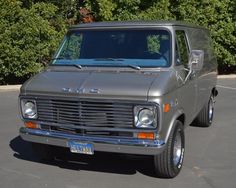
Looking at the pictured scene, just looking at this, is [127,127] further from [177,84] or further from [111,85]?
[177,84]

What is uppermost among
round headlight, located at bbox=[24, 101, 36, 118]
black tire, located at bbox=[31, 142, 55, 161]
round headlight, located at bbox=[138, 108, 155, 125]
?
round headlight, located at bbox=[138, 108, 155, 125]

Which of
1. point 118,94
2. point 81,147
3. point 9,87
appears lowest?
point 9,87

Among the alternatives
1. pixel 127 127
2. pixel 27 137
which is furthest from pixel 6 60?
pixel 127 127

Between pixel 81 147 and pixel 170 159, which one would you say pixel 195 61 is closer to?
pixel 170 159

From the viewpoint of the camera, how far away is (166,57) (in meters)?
6.26

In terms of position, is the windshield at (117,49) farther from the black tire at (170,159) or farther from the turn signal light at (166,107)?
the black tire at (170,159)

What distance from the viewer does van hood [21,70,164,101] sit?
5.46 metres

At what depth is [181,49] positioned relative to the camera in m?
6.61

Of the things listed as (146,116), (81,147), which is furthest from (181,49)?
(81,147)

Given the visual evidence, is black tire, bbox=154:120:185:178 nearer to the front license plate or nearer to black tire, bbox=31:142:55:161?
the front license plate

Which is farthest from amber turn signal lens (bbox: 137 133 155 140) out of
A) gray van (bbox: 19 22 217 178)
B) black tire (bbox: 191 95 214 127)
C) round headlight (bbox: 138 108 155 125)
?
black tire (bbox: 191 95 214 127)

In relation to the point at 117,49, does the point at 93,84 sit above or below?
below

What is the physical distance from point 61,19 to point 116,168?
10578 millimetres

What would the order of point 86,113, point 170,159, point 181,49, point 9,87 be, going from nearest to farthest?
1. point 86,113
2. point 170,159
3. point 181,49
4. point 9,87
